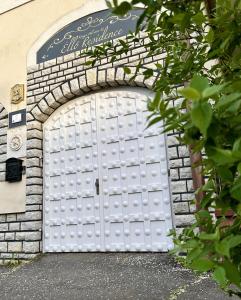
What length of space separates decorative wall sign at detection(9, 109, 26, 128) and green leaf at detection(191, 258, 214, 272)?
17.5ft

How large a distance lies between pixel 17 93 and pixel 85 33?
5.13ft

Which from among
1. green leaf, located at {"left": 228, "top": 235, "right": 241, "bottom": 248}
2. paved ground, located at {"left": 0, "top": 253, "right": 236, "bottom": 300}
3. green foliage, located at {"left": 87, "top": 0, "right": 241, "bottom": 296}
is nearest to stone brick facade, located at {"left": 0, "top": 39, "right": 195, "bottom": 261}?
paved ground, located at {"left": 0, "top": 253, "right": 236, "bottom": 300}

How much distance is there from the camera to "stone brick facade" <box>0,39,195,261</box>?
503cm

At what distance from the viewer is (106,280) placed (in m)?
3.46

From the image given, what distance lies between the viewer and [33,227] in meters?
5.10

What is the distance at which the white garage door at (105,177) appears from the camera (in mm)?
4555

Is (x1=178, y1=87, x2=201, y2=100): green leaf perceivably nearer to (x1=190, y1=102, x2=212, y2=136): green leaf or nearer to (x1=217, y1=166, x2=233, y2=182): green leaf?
(x1=190, y1=102, x2=212, y2=136): green leaf

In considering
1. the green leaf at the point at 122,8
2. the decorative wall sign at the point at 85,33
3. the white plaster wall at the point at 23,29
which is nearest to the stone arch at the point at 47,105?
the white plaster wall at the point at 23,29

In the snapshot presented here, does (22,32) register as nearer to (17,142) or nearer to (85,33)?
(85,33)

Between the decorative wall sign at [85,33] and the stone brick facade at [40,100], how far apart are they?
7.9 inches

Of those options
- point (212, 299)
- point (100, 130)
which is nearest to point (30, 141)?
point (100, 130)

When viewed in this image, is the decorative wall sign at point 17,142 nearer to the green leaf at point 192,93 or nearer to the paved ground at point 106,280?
the paved ground at point 106,280

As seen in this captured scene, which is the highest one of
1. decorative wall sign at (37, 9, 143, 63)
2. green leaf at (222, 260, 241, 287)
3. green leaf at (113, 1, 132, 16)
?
decorative wall sign at (37, 9, 143, 63)

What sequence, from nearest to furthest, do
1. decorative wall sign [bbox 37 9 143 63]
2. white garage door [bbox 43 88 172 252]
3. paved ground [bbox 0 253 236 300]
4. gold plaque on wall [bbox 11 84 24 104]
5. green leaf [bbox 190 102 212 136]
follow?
green leaf [bbox 190 102 212 136], paved ground [bbox 0 253 236 300], white garage door [bbox 43 88 172 252], decorative wall sign [bbox 37 9 143 63], gold plaque on wall [bbox 11 84 24 104]
